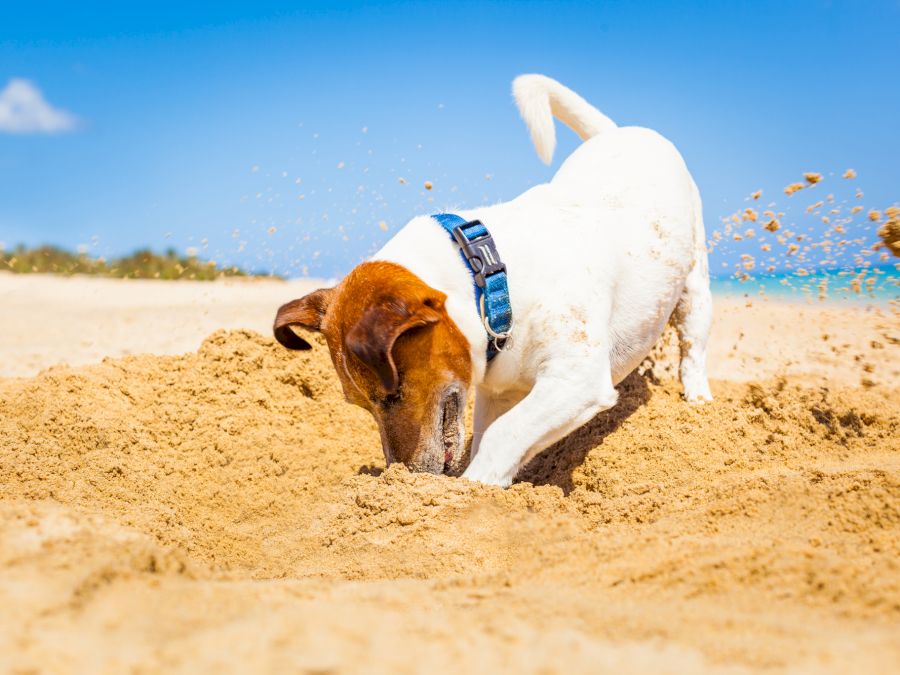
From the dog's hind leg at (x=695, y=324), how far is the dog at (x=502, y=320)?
761 mm

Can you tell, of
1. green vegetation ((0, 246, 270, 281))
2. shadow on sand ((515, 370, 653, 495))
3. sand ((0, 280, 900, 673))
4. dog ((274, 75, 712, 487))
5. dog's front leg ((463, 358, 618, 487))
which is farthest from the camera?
green vegetation ((0, 246, 270, 281))

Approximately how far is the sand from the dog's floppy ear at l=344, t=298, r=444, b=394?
0.47 meters

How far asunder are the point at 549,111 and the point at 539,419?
2.39 meters

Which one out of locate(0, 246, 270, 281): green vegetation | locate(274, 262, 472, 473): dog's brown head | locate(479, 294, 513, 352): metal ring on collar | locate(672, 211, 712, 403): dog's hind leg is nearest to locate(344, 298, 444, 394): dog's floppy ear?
locate(274, 262, 472, 473): dog's brown head

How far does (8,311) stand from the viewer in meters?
11.0

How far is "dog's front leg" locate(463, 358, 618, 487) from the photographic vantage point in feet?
9.79

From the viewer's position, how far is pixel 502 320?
3.06 m

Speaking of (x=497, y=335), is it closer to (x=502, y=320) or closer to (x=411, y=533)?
(x=502, y=320)

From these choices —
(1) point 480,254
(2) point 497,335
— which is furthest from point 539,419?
(1) point 480,254

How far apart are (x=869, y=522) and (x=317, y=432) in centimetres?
323

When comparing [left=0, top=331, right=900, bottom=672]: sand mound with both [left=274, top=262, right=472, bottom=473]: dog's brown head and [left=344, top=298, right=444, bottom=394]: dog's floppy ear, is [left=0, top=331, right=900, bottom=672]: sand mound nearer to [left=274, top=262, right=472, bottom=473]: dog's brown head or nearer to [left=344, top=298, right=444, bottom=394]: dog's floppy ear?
[left=274, top=262, right=472, bottom=473]: dog's brown head

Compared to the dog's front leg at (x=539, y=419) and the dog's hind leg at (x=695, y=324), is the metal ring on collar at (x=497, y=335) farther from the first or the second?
the dog's hind leg at (x=695, y=324)

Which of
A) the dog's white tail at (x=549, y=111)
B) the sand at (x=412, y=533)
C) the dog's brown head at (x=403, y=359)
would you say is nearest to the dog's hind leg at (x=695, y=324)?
the sand at (x=412, y=533)

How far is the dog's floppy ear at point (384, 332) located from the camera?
8.70ft
